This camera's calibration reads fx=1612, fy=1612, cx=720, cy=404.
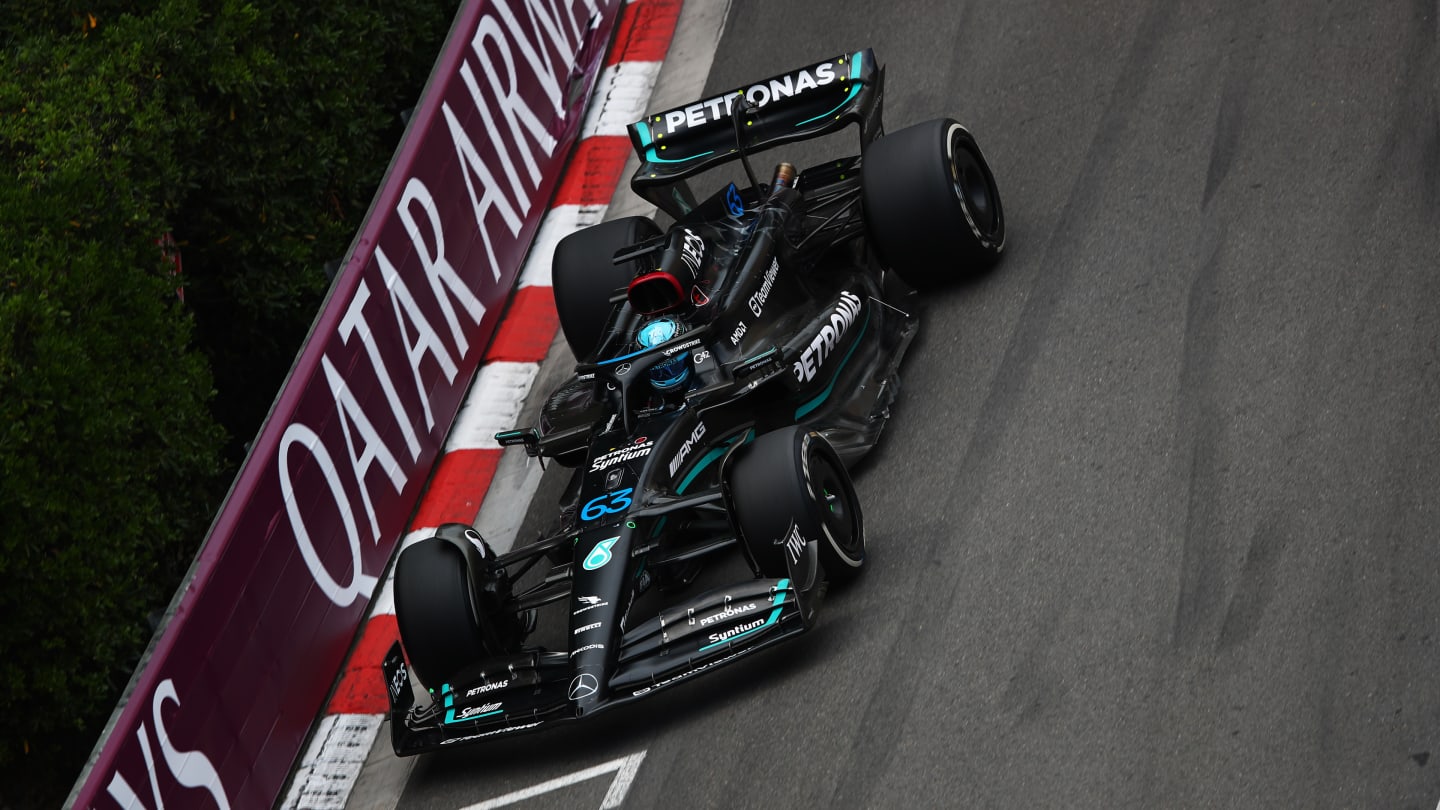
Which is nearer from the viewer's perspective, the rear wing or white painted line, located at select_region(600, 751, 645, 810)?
white painted line, located at select_region(600, 751, 645, 810)

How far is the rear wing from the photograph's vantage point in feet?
28.6

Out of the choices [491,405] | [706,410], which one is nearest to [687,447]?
[706,410]

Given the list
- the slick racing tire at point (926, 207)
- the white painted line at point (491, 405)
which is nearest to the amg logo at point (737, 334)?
the slick racing tire at point (926, 207)

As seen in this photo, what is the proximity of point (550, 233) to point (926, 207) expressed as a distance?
11.0 feet

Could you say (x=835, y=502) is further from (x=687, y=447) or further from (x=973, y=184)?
(x=973, y=184)

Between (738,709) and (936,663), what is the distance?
2.89 ft

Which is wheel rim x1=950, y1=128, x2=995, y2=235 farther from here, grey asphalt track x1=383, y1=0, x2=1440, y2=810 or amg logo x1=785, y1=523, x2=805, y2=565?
amg logo x1=785, y1=523, x2=805, y2=565

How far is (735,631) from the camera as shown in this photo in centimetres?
664

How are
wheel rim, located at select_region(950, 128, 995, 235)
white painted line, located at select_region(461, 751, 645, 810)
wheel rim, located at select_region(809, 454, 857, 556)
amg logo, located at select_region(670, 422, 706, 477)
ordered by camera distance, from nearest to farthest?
1. white painted line, located at select_region(461, 751, 645, 810)
2. wheel rim, located at select_region(809, 454, 857, 556)
3. amg logo, located at select_region(670, 422, 706, 477)
4. wheel rim, located at select_region(950, 128, 995, 235)

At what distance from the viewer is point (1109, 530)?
6.79 m

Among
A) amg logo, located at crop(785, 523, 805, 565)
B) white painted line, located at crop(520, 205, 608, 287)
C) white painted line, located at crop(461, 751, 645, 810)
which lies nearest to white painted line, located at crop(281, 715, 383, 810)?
white painted line, located at crop(461, 751, 645, 810)

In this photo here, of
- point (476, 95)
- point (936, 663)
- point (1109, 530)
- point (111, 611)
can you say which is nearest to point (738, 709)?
point (936, 663)

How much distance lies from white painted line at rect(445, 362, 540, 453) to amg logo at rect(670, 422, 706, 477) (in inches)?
83.5

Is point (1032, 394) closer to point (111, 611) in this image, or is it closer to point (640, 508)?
point (640, 508)
